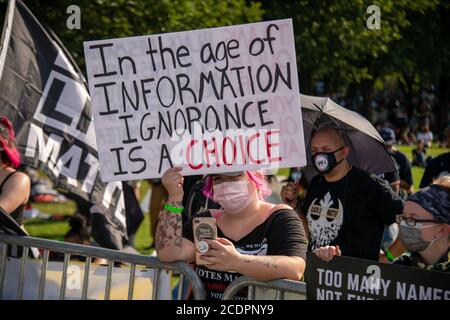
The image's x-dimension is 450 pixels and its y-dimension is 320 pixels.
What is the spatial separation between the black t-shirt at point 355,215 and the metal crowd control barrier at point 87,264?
126 centimetres

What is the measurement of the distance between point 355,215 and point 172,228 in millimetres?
1528

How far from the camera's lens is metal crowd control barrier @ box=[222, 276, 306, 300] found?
4.01m

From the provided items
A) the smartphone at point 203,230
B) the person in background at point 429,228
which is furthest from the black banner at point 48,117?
the person in background at point 429,228

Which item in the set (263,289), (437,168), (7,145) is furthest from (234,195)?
(437,168)

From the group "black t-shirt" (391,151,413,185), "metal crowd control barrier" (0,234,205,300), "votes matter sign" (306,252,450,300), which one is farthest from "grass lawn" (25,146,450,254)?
"votes matter sign" (306,252,450,300)

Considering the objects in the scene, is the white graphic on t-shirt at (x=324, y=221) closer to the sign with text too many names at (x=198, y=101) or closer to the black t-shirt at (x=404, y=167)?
the sign with text too many names at (x=198, y=101)

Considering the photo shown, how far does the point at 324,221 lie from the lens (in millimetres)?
5484

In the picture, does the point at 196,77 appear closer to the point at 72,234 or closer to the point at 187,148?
the point at 187,148

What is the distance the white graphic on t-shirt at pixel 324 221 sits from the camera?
545cm

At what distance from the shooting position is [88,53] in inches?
181

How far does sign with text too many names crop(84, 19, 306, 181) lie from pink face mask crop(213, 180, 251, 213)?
77mm

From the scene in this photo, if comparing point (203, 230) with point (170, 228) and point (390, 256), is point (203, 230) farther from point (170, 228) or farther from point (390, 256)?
point (390, 256)

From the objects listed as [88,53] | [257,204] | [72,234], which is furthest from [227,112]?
[72,234]

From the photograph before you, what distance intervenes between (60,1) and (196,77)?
7007mm
